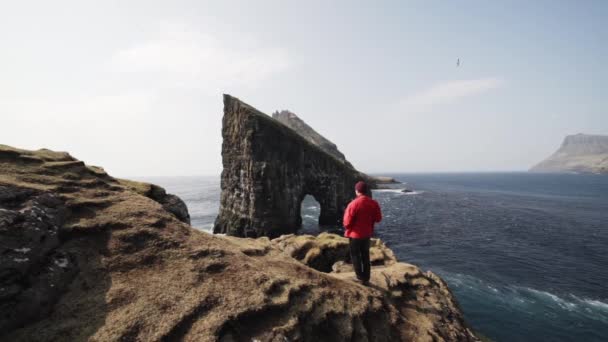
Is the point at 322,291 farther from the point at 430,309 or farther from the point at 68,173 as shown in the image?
the point at 68,173

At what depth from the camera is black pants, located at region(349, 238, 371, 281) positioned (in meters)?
9.73

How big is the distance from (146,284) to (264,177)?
3727cm

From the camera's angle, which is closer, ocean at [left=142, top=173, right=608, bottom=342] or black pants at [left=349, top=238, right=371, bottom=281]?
black pants at [left=349, top=238, right=371, bottom=281]

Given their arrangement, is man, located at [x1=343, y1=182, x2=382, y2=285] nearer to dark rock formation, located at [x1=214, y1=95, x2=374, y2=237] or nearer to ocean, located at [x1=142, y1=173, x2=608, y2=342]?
ocean, located at [x1=142, y1=173, x2=608, y2=342]

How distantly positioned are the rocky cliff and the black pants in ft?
1.79

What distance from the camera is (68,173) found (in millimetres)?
10938

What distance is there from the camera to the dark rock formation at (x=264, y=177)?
4453cm

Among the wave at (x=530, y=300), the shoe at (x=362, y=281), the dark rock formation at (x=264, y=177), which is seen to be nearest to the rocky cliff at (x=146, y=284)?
the shoe at (x=362, y=281)

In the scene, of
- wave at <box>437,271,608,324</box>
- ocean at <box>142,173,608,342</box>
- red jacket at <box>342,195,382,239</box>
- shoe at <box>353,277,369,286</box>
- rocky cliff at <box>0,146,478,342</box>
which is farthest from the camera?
wave at <box>437,271,608,324</box>

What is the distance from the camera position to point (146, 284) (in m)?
7.51

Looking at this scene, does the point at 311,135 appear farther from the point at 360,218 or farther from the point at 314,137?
the point at 360,218

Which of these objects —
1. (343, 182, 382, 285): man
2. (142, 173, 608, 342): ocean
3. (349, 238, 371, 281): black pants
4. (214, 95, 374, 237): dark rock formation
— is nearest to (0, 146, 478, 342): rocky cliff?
(349, 238, 371, 281): black pants

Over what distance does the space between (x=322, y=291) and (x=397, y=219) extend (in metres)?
50.5

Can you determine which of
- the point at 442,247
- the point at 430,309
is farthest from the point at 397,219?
the point at 430,309
